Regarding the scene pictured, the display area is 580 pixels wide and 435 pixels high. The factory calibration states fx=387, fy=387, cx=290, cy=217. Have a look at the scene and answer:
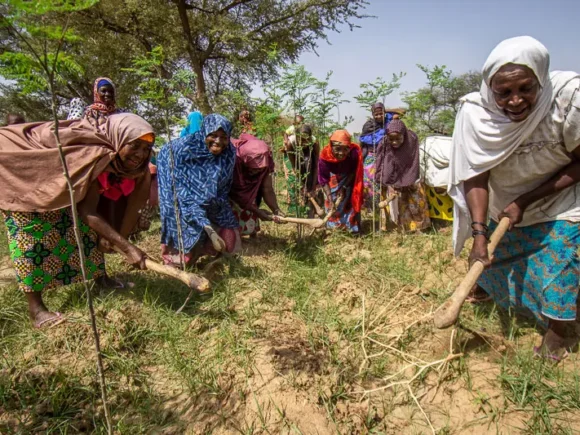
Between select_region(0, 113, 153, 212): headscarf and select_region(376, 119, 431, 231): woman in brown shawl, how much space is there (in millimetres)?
3004

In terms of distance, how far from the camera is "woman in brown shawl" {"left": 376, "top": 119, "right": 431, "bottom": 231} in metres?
4.57

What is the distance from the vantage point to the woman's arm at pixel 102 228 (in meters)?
2.43

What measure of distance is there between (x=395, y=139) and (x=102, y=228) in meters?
3.33

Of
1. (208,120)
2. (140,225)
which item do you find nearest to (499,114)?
(208,120)

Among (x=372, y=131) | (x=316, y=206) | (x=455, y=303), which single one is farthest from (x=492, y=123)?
(x=372, y=131)

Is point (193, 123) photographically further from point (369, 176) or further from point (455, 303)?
point (455, 303)

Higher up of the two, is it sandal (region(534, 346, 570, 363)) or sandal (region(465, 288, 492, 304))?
sandal (region(465, 288, 492, 304))

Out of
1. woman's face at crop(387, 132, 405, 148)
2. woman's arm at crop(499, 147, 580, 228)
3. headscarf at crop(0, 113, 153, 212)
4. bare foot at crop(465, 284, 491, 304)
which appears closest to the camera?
woman's arm at crop(499, 147, 580, 228)

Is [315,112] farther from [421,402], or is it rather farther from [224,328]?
[421,402]

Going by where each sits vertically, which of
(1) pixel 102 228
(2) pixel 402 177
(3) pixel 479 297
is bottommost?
(3) pixel 479 297

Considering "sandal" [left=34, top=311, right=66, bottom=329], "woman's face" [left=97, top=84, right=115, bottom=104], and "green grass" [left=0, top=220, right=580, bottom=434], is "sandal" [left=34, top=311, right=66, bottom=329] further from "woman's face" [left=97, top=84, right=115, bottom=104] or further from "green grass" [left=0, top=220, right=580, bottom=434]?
"woman's face" [left=97, top=84, right=115, bottom=104]

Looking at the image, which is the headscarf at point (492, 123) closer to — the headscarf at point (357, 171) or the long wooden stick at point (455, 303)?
the long wooden stick at point (455, 303)

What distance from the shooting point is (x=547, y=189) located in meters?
2.16

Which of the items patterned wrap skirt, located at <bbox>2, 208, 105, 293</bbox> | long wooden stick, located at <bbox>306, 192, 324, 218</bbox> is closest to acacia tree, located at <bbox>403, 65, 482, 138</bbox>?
long wooden stick, located at <bbox>306, 192, 324, 218</bbox>
